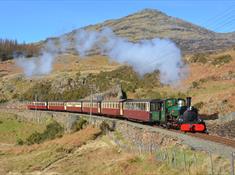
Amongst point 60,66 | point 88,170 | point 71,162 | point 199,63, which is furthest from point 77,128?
point 60,66

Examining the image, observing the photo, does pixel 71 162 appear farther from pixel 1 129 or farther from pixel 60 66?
pixel 60 66

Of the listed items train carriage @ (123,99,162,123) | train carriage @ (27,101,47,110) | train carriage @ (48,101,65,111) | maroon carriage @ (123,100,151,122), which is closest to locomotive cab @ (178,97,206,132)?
train carriage @ (123,99,162,123)

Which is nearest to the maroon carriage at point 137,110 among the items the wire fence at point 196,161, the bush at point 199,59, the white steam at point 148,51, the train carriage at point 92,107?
the train carriage at point 92,107

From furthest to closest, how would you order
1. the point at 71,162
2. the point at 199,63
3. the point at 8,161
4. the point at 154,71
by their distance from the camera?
the point at 154,71 < the point at 199,63 < the point at 8,161 < the point at 71,162

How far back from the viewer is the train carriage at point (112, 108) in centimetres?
5293

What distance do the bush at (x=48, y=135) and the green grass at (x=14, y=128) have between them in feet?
12.0

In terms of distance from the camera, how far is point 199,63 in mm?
80750

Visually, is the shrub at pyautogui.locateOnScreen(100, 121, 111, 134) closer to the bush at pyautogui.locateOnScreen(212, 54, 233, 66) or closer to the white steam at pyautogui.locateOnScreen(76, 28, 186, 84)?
the white steam at pyautogui.locateOnScreen(76, 28, 186, 84)

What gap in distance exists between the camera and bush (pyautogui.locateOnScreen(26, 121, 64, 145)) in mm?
58984

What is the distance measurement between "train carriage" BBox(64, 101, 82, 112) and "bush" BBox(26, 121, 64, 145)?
19.1 ft

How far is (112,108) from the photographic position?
56.8 metres

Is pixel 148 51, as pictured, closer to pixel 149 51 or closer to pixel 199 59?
pixel 149 51

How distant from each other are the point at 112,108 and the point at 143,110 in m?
15.2

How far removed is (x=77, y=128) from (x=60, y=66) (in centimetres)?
10738
